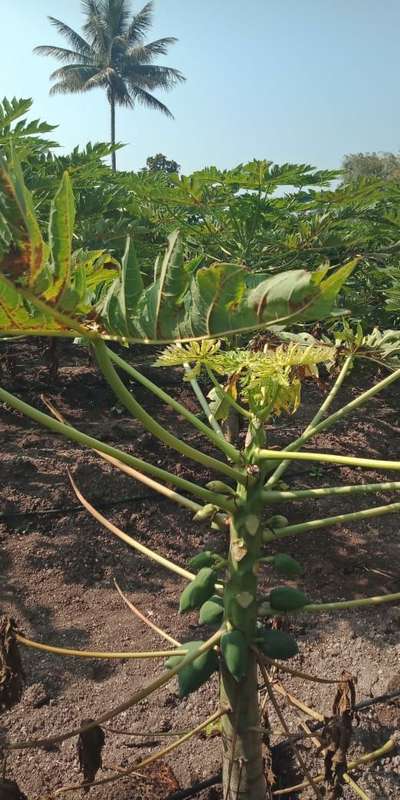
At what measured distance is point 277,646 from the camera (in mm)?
1184

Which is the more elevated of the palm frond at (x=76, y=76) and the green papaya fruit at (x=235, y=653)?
the palm frond at (x=76, y=76)

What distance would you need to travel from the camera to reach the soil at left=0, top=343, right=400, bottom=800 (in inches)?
68.3

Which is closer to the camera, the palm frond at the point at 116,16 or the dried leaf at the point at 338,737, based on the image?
the dried leaf at the point at 338,737

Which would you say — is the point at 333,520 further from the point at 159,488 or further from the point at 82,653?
the point at 82,653

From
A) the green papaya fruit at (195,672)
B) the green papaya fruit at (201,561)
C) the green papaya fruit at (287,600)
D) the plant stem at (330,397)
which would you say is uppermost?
the plant stem at (330,397)

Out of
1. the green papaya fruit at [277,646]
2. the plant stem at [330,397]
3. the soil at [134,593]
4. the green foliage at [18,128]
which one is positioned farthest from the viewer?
the green foliage at [18,128]

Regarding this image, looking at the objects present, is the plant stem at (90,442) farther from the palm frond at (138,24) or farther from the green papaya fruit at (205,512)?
the palm frond at (138,24)

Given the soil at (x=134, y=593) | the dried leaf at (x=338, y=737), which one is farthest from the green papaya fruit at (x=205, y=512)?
the soil at (x=134, y=593)

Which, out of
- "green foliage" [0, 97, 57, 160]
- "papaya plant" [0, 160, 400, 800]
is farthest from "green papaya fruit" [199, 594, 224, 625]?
"green foliage" [0, 97, 57, 160]

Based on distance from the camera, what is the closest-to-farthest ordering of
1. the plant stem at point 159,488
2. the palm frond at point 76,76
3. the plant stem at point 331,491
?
the plant stem at point 331,491 < the plant stem at point 159,488 < the palm frond at point 76,76

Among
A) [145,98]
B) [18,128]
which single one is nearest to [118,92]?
[145,98]

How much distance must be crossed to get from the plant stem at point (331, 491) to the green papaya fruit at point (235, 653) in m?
0.27

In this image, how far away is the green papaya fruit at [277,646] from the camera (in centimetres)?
118

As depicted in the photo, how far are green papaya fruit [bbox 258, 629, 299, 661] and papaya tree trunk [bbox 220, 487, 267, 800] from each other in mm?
26
